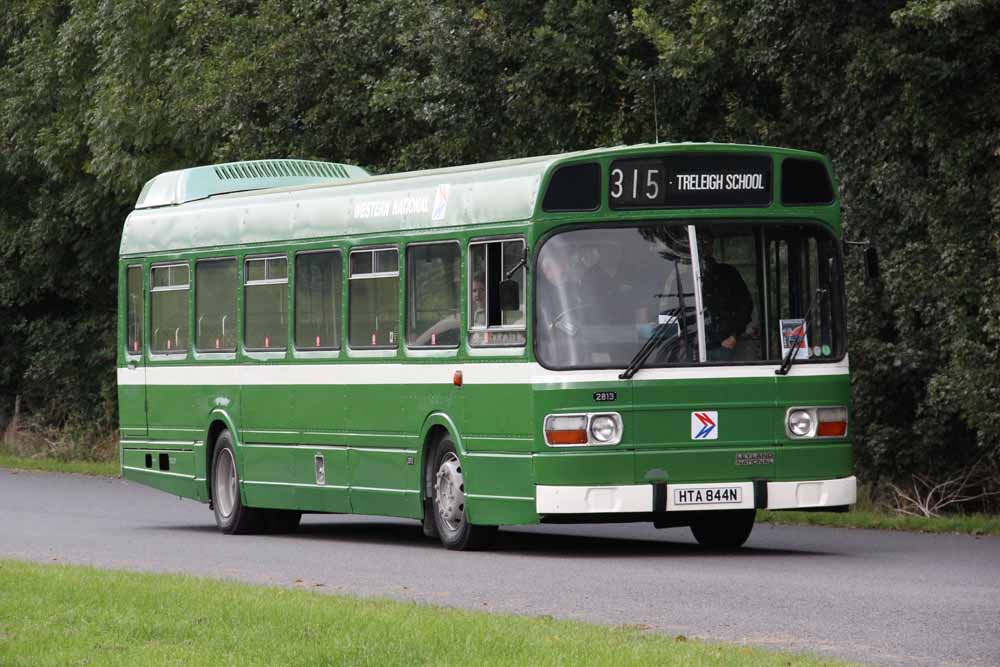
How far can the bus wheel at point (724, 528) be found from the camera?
1838 centimetres

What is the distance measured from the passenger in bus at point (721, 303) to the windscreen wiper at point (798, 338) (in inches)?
14.9

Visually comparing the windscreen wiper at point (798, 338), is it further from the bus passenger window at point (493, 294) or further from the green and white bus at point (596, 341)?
the bus passenger window at point (493, 294)

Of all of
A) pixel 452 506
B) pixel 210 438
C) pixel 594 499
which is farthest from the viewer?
pixel 210 438

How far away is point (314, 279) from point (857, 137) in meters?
6.07

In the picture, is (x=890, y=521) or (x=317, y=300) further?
(x=890, y=521)

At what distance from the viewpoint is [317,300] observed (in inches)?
800

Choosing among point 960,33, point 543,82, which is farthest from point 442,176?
point 543,82

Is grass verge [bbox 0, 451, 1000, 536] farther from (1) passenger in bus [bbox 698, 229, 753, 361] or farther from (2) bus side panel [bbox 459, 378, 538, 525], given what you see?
(2) bus side panel [bbox 459, 378, 538, 525]

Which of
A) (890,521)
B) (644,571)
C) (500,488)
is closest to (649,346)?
(500,488)

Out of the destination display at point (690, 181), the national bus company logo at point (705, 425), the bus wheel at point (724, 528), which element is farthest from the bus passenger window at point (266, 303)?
the national bus company logo at point (705, 425)

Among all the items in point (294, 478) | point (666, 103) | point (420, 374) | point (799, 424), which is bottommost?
point (294, 478)

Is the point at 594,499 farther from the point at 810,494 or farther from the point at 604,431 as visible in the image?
the point at 810,494

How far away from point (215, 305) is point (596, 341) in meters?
6.29

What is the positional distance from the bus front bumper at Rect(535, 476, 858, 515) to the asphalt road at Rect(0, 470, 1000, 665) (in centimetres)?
41
